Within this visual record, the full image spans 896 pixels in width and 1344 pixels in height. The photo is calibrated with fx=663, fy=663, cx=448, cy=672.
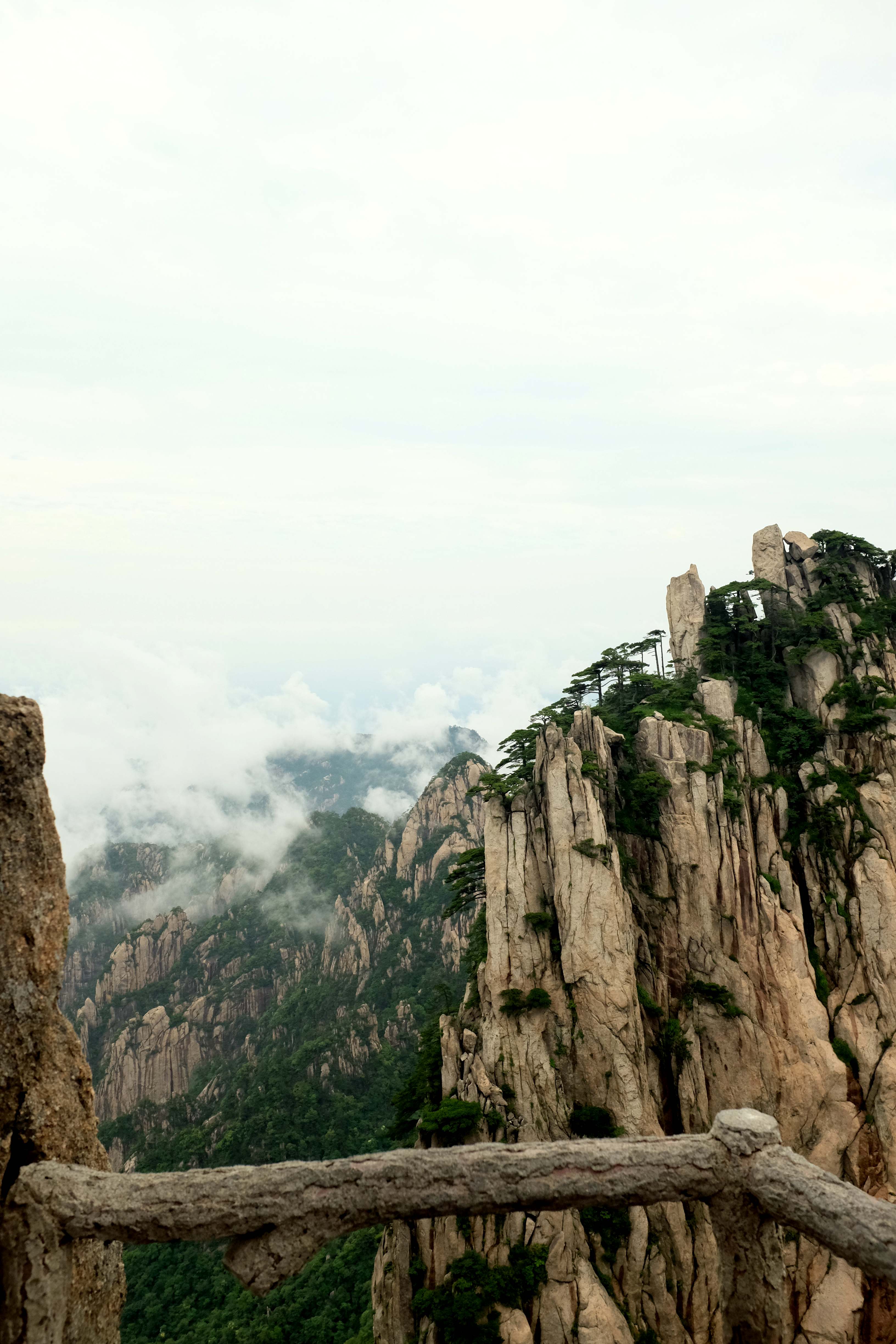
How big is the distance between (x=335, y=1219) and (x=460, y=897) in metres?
31.4

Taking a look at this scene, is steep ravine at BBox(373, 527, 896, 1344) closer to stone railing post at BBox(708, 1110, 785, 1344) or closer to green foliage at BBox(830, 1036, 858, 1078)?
green foliage at BBox(830, 1036, 858, 1078)

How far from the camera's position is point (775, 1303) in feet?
37.3

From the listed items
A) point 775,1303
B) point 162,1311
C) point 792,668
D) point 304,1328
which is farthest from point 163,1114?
point 775,1303

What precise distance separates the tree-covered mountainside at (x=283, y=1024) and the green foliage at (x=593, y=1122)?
29.7ft

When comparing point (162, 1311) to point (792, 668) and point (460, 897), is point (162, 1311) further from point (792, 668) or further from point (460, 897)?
point (792, 668)

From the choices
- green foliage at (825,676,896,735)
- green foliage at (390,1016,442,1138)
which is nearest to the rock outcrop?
green foliage at (390,1016,442,1138)

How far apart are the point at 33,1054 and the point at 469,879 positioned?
108 feet

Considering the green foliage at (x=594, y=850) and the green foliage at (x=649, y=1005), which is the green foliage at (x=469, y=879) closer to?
the green foliage at (x=594, y=850)

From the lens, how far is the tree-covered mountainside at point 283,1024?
47906mm

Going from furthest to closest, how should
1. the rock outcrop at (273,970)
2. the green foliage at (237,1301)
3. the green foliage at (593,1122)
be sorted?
the rock outcrop at (273,970) → the green foliage at (237,1301) → the green foliage at (593,1122)

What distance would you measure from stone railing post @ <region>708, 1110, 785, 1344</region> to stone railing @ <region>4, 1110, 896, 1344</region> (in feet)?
0.08

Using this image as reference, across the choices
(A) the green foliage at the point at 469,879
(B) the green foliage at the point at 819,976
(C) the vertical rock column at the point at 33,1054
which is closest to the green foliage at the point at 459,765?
(A) the green foliage at the point at 469,879

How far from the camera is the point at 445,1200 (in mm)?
10250

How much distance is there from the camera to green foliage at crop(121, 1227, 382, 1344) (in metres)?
40.1
